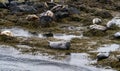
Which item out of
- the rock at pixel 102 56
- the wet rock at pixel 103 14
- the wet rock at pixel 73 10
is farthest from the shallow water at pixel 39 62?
the wet rock at pixel 103 14

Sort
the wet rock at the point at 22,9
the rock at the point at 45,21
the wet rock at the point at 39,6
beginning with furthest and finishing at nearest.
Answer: the wet rock at the point at 39,6 → the wet rock at the point at 22,9 → the rock at the point at 45,21

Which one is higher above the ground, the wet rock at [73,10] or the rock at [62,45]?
the rock at [62,45]

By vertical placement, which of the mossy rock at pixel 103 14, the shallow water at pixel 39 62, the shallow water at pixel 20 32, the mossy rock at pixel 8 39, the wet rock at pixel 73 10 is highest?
the shallow water at pixel 39 62

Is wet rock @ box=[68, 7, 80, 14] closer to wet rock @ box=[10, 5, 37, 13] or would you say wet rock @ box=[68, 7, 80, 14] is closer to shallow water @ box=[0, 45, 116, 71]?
wet rock @ box=[10, 5, 37, 13]

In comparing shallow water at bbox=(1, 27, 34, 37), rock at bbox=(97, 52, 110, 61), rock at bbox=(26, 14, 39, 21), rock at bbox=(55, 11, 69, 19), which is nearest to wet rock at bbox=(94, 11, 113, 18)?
rock at bbox=(55, 11, 69, 19)

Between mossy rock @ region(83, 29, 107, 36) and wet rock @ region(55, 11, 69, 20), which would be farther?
wet rock @ region(55, 11, 69, 20)

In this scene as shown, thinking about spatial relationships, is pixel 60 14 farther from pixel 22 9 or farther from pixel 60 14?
pixel 22 9

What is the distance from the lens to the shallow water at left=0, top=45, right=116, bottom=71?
20105 mm

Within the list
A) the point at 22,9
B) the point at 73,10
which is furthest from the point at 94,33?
the point at 22,9

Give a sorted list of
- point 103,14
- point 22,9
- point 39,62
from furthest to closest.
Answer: point 103,14 → point 22,9 → point 39,62

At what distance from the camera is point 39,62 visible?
2127 centimetres

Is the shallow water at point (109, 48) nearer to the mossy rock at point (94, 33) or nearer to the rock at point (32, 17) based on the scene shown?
the mossy rock at point (94, 33)

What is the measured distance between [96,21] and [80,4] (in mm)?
9771

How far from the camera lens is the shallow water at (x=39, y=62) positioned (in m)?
20.1
